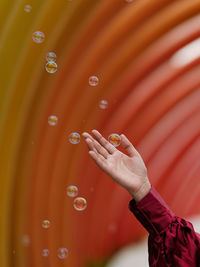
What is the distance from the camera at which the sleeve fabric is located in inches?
46.1

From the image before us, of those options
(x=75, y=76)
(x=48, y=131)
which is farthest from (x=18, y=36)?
(x=48, y=131)

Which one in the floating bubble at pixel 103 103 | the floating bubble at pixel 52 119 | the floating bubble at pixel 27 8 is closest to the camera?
Result: the floating bubble at pixel 27 8

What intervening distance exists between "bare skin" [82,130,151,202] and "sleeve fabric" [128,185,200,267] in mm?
43

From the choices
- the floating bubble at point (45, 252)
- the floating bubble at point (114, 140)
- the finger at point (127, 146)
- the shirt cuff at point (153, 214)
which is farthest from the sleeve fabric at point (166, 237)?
the floating bubble at point (45, 252)

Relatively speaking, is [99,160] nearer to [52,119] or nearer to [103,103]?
[52,119]

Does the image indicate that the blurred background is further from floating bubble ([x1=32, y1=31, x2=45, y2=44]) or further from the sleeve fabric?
the sleeve fabric

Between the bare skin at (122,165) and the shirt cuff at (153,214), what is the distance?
0.02 metres

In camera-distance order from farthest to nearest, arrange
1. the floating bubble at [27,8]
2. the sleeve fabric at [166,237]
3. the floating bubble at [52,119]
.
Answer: the floating bubble at [52,119]
the floating bubble at [27,8]
the sleeve fabric at [166,237]

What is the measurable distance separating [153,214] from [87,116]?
1.08 metres

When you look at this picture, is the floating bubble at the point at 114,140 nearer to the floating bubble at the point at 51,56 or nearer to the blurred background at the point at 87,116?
the blurred background at the point at 87,116

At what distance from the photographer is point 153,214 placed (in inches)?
46.9

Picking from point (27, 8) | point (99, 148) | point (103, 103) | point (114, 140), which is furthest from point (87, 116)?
point (99, 148)

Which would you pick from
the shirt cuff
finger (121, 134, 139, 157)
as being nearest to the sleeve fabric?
the shirt cuff

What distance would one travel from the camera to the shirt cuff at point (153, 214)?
3.90 feet
